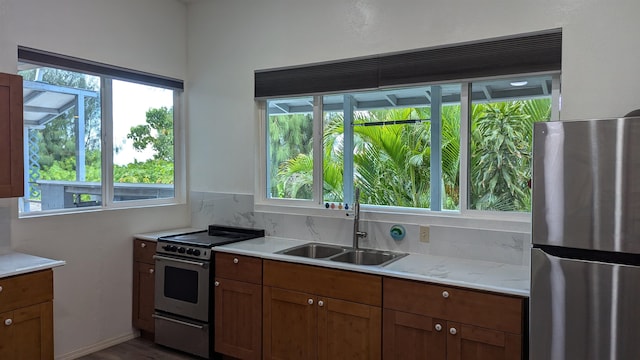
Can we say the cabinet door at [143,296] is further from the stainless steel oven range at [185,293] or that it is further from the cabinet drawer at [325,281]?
the cabinet drawer at [325,281]

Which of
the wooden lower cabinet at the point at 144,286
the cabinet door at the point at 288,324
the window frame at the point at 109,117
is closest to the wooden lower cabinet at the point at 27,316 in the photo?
the window frame at the point at 109,117

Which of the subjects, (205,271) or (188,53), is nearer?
(205,271)

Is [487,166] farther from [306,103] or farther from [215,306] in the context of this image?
[215,306]

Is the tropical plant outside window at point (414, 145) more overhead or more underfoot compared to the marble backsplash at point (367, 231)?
more overhead

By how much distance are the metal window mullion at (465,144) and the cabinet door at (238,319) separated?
1574 mm

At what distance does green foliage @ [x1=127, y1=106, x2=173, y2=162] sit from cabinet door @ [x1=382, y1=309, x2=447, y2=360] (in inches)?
107

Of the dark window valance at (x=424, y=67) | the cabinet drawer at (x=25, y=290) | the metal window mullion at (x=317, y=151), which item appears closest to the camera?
the cabinet drawer at (x=25, y=290)

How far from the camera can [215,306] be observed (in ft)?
10.9

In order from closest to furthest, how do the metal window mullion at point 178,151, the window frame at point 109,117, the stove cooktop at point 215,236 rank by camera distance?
1. the window frame at point 109,117
2. the stove cooktop at point 215,236
3. the metal window mullion at point 178,151

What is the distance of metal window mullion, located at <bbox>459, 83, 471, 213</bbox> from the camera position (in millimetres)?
3018

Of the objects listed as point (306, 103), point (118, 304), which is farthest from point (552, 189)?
point (118, 304)

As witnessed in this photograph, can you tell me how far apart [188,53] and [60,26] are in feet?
3.93

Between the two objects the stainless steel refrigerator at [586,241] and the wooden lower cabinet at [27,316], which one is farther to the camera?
the wooden lower cabinet at [27,316]

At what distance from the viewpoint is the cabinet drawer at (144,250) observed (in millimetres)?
3703
